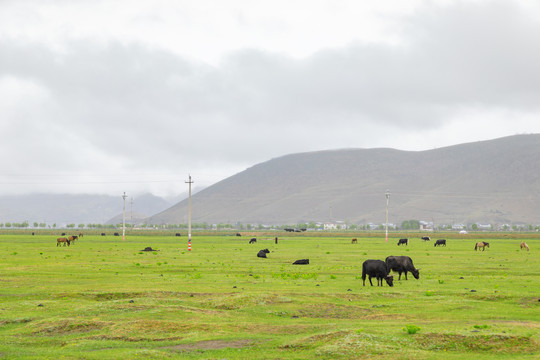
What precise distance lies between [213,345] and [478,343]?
345 inches

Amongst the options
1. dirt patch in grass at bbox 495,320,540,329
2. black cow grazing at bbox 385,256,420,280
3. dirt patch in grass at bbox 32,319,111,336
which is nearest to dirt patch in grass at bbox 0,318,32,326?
dirt patch in grass at bbox 32,319,111,336

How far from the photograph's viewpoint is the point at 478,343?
19.3 metres

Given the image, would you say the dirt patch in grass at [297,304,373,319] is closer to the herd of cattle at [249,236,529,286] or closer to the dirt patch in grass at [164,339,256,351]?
the dirt patch in grass at [164,339,256,351]

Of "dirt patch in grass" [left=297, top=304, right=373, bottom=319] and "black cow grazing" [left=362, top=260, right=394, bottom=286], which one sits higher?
"black cow grazing" [left=362, top=260, right=394, bottom=286]

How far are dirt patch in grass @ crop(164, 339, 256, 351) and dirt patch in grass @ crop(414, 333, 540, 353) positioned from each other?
5.78m

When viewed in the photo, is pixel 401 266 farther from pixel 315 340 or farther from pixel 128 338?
pixel 128 338

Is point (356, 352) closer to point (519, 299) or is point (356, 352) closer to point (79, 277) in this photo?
point (519, 299)

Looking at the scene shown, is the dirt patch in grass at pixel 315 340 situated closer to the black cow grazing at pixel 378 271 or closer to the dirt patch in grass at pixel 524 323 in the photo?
the dirt patch in grass at pixel 524 323

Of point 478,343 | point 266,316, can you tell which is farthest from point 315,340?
point 266,316

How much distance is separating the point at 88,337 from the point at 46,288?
1497 centimetres

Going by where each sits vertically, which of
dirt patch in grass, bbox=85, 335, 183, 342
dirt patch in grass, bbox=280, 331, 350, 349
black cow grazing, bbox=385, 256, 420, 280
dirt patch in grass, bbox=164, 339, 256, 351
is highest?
black cow grazing, bbox=385, 256, 420, 280

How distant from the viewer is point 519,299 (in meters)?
30.1

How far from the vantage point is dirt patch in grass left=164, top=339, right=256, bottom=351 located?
19797 mm

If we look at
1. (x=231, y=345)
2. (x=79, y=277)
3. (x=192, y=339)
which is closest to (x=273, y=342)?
(x=231, y=345)
